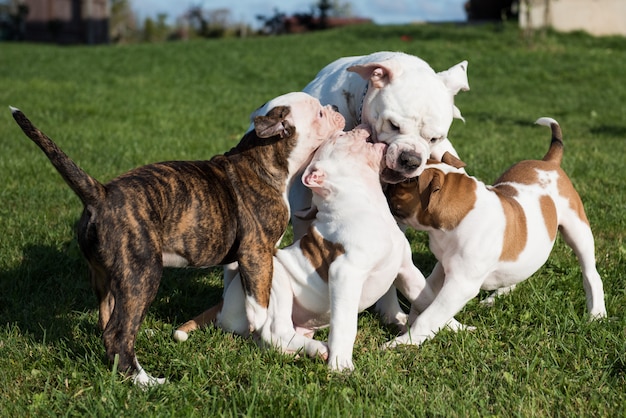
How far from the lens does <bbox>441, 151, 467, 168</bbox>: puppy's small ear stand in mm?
4668

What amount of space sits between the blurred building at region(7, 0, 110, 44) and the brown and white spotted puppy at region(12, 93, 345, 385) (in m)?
39.5

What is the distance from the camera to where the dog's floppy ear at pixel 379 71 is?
4703 mm

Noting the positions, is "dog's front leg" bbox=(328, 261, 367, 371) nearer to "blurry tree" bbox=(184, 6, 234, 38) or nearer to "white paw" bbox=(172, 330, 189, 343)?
"white paw" bbox=(172, 330, 189, 343)

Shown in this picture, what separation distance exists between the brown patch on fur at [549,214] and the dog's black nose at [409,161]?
87 cm

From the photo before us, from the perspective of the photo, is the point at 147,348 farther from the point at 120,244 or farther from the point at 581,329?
the point at 581,329

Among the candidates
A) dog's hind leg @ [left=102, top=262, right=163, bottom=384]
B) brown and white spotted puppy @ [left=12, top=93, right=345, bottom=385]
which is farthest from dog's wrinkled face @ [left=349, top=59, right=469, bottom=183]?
dog's hind leg @ [left=102, top=262, right=163, bottom=384]

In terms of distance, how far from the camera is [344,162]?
4.27 m

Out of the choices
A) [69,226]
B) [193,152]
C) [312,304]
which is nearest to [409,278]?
[312,304]

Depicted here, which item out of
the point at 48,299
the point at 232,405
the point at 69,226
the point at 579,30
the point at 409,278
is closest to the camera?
the point at 232,405

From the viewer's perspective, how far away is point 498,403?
3445mm

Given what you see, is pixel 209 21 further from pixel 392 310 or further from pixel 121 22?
pixel 392 310

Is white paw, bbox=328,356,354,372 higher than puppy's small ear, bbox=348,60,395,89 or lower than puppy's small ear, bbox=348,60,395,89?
lower

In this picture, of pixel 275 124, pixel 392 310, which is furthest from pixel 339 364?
pixel 275 124

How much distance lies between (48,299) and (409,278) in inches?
94.6
